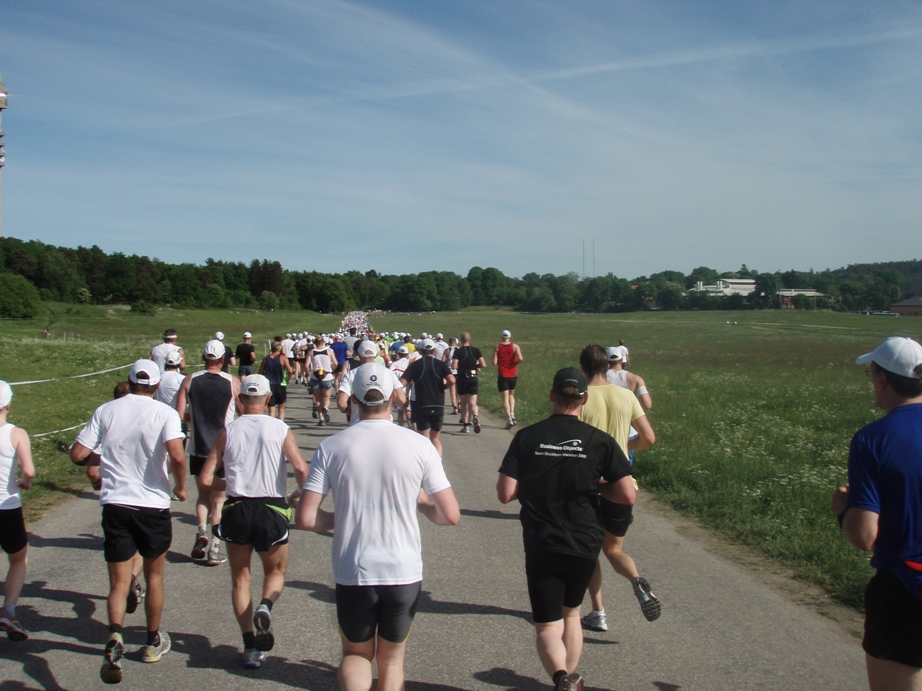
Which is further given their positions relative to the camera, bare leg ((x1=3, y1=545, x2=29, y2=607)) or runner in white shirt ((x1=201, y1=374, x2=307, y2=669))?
bare leg ((x1=3, y1=545, x2=29, y2=607))

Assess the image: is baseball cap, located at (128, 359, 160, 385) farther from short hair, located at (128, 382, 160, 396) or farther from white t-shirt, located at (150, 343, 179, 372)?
white t-shirt, located at (150, 343, 179, 372)

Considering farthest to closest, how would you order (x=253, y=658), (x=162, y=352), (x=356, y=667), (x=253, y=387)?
(x=162, y=352) → (x=253, y=387) → (x=253, y=658) → (x=356, y=667)

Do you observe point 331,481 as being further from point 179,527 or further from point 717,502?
point 717,502

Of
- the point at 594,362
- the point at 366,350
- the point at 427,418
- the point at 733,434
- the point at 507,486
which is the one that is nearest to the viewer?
the point at 507,486

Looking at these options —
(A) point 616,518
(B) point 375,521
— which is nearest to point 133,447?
(B) point 375,521

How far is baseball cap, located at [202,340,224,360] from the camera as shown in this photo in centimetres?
697

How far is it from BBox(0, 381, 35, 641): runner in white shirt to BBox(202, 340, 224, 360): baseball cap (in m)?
2.14

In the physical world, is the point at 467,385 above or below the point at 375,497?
below

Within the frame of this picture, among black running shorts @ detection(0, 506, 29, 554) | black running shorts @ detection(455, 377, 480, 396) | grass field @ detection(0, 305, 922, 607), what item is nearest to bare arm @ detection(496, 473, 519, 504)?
black running shorts @ detection(0, 506, 29, 554)

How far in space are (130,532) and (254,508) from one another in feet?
2.68

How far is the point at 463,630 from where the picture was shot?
5125 millimetres

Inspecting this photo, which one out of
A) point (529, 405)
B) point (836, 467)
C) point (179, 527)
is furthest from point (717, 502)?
point (529, 405)

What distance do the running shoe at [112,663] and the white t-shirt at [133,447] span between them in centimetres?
83

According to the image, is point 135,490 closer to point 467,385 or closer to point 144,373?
point 144,373
